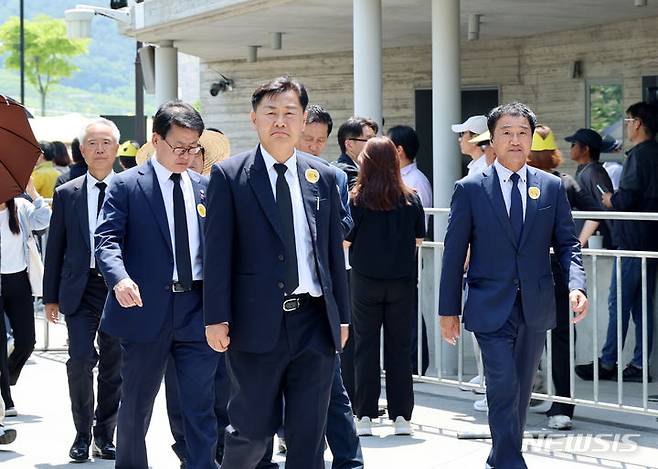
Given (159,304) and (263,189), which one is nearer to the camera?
(263,189)

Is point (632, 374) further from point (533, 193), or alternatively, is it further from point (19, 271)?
point (19, 271)

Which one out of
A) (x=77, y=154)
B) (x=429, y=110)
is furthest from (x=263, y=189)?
(x=429, y=110)

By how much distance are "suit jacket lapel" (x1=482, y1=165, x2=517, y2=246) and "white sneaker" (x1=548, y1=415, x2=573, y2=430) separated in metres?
2.25

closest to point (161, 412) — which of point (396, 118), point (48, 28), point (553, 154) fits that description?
point (553, 154)

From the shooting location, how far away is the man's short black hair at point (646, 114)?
9086 mm

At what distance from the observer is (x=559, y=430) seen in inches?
310

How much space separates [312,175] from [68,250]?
104 inches

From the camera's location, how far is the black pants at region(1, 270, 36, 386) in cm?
876

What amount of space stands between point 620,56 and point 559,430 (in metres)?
7.10

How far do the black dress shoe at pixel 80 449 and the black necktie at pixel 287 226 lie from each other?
295 centimetres

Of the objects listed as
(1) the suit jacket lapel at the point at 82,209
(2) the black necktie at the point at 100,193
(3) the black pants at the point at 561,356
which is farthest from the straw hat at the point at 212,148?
(3) the black pants at the point at 561,356

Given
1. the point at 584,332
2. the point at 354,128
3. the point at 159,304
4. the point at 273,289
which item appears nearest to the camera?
the point at 273,289

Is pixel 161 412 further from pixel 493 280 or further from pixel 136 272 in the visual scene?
pixel 493 280

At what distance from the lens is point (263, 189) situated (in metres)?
4.83
